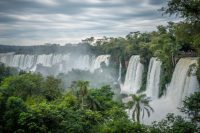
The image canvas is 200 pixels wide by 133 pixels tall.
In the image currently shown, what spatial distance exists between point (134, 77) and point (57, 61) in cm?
5141

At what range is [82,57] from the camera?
95375 mm

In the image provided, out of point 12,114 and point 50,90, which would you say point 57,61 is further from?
point 12,114

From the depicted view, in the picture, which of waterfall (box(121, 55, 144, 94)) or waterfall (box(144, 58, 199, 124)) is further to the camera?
waterfall (box(121, 55, 144, 94))

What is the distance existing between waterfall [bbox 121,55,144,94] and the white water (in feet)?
60.8

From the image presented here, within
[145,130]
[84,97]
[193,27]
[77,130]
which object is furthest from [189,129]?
[84,97]

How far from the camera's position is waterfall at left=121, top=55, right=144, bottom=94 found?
5794 cm

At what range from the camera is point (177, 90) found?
38844 mm

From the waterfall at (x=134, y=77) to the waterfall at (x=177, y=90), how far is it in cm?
1250

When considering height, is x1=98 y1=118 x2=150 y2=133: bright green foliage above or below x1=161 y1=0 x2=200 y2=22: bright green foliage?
below

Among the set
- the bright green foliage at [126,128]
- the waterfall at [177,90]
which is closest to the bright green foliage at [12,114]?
the bright green foliage at [126,128]

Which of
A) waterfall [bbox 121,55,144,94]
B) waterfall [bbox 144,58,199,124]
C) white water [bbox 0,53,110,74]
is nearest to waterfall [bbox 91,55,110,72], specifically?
white water [bbox 0,53,110,74]

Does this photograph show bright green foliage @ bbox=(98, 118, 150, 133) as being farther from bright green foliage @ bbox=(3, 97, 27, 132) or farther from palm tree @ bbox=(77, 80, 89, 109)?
palm tree @ bbox=(77, 80, 89, 109)

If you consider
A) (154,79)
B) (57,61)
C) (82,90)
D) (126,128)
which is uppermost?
(126,128)

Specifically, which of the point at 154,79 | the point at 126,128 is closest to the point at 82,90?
the point at 154,79
